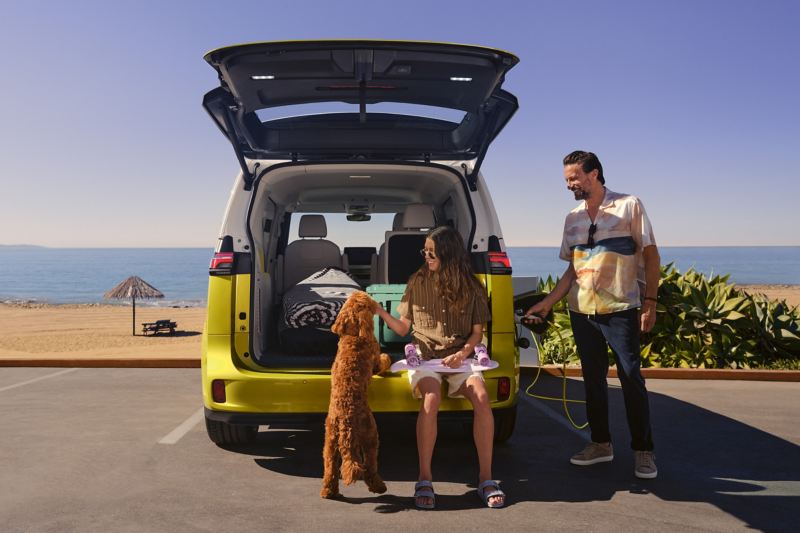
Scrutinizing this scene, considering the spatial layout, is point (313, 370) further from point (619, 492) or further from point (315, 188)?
point (315, 188)

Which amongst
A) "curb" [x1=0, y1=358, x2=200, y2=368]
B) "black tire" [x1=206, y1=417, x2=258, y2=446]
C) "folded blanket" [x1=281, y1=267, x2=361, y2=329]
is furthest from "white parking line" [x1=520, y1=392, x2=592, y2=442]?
A: "curb" [x1=0, y1=358, x2=200, y2=368]

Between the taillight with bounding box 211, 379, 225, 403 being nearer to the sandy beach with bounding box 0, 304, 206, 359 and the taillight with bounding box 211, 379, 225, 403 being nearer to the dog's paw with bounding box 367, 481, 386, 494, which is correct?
the dog's paw with bounding box 367, 481, 386, 494

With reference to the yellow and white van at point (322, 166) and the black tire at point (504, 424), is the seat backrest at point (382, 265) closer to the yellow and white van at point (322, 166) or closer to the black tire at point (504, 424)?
the yellow and white van at point (322, 166)

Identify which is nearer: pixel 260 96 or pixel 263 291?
pixel 260 96

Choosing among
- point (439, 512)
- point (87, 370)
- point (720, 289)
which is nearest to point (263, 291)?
point (439, 512)

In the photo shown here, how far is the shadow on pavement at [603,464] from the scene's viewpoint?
3.70 meters

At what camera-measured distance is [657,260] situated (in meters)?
4.02

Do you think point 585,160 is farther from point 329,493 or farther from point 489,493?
point 329,493

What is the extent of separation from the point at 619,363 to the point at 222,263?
96.5 inches

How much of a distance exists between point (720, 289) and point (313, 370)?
6.58m

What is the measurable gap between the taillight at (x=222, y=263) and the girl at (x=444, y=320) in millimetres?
978

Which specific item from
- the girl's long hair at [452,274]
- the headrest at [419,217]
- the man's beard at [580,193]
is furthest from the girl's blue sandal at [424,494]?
the headrest at [419,217]

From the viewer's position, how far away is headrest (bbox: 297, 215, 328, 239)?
6195mm

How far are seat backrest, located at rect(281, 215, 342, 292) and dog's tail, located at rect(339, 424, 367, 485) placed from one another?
238 cm
